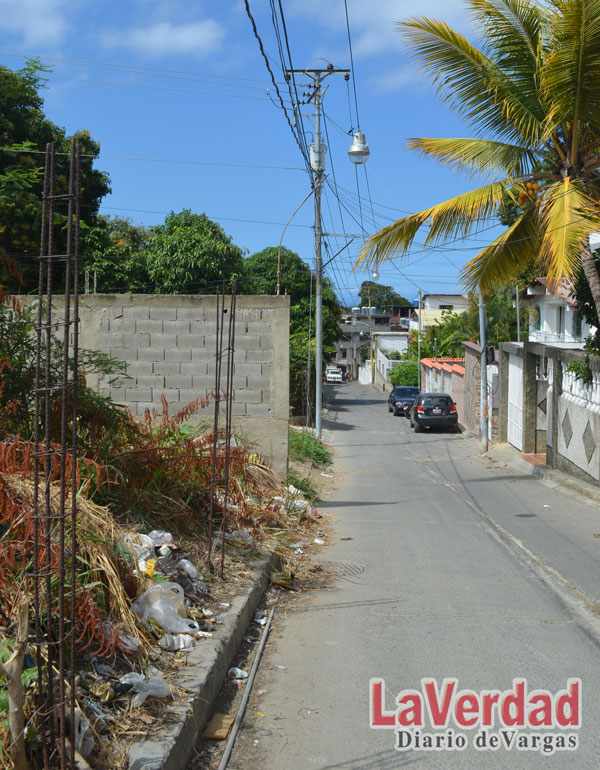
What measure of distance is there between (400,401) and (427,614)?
126ft

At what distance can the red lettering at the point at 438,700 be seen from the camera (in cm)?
491

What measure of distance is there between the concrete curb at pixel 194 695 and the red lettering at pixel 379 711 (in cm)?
103

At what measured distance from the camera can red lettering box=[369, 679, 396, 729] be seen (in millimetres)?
4809

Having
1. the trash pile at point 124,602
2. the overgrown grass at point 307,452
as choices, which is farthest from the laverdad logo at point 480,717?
the overgrown grass at point 307,452

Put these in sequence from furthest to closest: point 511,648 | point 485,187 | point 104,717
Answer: point 485,187, point 511,648, point 104,717

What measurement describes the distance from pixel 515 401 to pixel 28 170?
53.0 feet

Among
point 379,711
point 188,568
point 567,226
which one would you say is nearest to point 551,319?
point 567,226

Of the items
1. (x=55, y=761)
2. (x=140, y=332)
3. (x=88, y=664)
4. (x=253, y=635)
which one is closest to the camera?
(x=55, y=761)

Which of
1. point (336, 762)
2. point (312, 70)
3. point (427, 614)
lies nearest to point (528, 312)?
point (312, 70)

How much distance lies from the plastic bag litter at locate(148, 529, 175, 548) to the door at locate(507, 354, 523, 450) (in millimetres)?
18078

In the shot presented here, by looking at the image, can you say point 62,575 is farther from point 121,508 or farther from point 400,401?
point 400,401

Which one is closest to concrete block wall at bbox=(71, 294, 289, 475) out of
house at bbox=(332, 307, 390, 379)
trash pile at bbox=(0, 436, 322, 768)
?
trash pile at bbox=(0, 436, 322, 768)

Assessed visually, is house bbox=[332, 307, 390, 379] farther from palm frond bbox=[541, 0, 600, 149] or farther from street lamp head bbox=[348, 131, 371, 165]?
palm frond bbox=[541, 0, 600, 149]

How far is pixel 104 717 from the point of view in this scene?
411 cm
